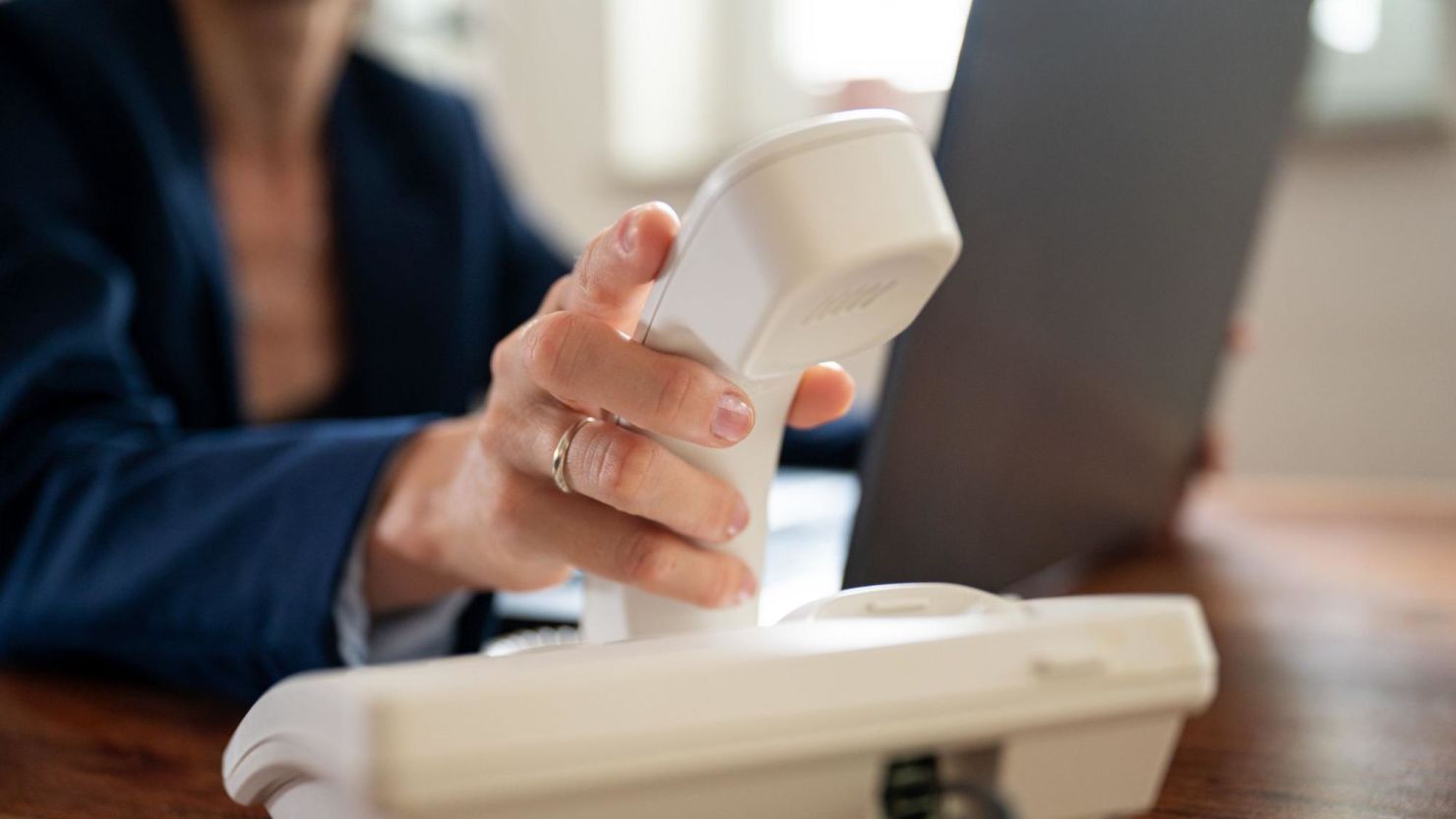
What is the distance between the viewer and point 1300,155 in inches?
60.5

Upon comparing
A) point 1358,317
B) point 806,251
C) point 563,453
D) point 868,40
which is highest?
point 806,251

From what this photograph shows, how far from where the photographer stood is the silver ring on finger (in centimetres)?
39

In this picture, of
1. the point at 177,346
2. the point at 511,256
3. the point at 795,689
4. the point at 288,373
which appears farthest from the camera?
the point at 511,256

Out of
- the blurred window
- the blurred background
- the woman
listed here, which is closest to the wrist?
the woman

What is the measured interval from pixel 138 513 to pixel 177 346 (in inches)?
12.3

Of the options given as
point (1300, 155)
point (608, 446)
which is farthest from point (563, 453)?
point (1300, 155)

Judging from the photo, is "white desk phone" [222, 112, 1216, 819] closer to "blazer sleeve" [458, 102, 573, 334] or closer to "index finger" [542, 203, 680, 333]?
"index finger" [542, 203, 680, 333]

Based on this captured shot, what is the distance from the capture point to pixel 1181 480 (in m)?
0.87

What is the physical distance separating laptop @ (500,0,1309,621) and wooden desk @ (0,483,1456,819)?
0.11 meters

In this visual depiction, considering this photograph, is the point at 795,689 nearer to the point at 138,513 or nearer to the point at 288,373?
the point at 138,513

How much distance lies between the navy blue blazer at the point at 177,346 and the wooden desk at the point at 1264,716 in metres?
0.05

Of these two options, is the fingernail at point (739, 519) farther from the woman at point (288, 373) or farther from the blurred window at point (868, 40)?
the blurred window at point (868, 40)

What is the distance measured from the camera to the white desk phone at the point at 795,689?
0.67 ft

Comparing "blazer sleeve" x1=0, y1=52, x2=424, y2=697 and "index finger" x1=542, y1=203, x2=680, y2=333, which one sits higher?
"index finger" x1=542, y1=203, x2=680, y2=333
